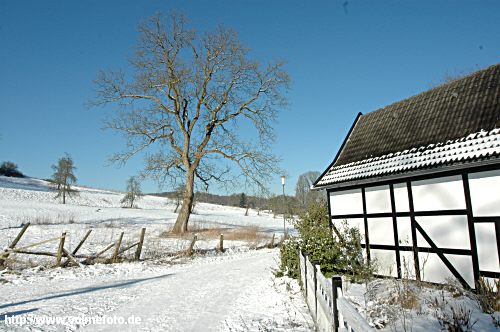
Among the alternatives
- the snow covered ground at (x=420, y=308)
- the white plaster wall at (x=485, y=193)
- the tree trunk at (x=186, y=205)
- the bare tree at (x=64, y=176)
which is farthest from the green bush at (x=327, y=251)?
the bare tree at (x=64, y=176)

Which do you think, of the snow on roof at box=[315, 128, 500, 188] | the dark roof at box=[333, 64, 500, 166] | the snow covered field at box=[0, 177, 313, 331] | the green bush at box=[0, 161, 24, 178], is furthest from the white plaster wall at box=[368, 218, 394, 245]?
the green bush at box=[0, 161, 24, 178]

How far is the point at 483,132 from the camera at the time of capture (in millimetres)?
7781

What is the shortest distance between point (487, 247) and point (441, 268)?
1.25 m

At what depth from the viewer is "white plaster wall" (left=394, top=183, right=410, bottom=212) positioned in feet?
29.2

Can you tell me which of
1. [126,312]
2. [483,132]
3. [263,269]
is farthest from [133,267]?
[483,132]

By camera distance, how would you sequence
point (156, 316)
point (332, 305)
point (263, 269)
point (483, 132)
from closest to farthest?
1. point (332, 305)
2. point (156, 316)
3. point (483, 132)
4. point (263, 269)

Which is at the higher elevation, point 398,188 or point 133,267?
point 398,188

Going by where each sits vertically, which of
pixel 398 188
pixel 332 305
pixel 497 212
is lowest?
pixel 332 305

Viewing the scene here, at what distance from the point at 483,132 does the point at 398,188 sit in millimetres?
2524

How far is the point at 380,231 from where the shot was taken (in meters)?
9.52

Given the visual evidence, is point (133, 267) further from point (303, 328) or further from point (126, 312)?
point (303, 328)

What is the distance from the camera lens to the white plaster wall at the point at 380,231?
30.4 ft

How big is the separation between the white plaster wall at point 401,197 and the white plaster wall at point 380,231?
52 cm

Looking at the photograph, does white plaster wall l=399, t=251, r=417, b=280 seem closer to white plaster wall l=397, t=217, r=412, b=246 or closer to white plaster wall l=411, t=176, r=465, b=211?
white plaster wall l=397, t=217, r=412, b=246
